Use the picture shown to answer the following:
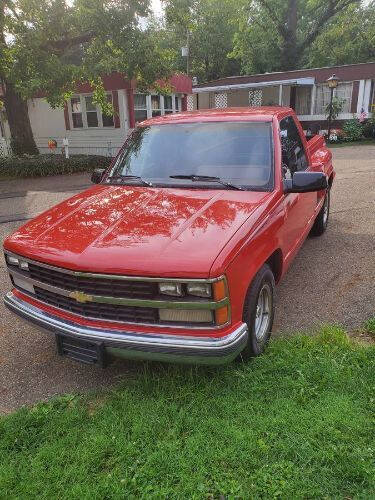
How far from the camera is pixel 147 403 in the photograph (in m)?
2.91

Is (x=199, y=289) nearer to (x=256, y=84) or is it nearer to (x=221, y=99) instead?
(x=256, y=84)

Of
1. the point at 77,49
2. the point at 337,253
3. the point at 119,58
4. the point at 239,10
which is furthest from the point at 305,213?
the point at 239,10

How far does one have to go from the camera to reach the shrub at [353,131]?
77.0ft

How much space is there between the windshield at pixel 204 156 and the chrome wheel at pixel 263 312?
2.90 ft

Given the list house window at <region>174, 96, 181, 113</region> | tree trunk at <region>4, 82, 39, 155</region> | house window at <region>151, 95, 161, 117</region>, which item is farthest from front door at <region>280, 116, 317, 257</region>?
house window at <region>174, 96, 181, 113</region>

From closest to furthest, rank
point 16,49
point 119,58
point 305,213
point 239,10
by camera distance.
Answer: point 305,213 < point 16,49 < point 119,58 < point 239,10

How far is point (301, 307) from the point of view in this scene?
4258mm

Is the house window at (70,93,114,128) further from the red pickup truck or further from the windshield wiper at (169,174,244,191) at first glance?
the windshield wiper at (169,174,244,191)

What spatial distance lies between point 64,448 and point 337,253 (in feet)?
14.2

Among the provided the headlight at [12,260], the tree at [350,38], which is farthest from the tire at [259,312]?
the tree at [350,38]

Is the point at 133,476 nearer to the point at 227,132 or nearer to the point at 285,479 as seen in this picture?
the point at 285,479

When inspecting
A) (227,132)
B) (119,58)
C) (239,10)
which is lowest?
(227,132)

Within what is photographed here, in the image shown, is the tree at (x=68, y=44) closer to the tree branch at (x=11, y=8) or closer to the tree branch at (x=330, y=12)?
the tree branch at (x=11, y=8)

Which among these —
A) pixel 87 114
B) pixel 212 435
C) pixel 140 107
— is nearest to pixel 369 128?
pixel 140 107
